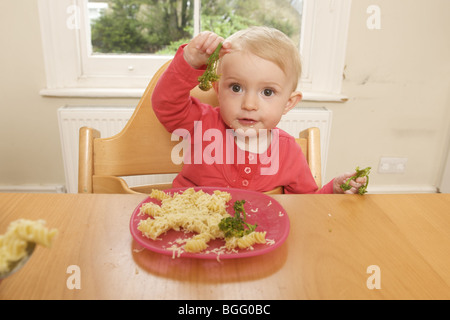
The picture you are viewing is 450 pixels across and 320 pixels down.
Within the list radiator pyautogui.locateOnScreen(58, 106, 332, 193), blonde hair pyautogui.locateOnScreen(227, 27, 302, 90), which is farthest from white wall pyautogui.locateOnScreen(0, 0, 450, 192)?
blonde hair pyautogui.locateOnScreen(227, 27, 302, 90)

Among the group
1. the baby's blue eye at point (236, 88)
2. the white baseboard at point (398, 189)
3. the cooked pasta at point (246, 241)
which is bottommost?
the white baseboard at point (398, 189)

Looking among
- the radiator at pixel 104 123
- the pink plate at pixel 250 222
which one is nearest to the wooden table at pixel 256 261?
the pink plate at pixel 250 222

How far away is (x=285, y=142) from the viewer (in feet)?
3.77

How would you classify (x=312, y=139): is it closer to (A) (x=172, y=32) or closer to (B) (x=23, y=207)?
(B) (x=23, y=207)

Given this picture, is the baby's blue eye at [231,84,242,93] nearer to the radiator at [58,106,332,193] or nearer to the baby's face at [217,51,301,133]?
the baby's face at [217,51,301,133]

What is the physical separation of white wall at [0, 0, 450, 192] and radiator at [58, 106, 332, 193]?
0.46ft

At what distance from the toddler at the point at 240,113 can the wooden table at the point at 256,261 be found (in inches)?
7.6

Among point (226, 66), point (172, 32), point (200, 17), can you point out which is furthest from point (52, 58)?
point (226, 66)

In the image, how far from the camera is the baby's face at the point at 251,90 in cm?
93

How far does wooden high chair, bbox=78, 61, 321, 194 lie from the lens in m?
0.97

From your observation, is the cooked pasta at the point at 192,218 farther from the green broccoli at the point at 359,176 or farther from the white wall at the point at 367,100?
the white wall at the point at 367,100

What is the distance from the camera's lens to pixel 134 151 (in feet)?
3.47

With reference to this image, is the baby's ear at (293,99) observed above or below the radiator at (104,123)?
above

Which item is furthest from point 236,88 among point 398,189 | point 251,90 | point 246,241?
point 398,189
